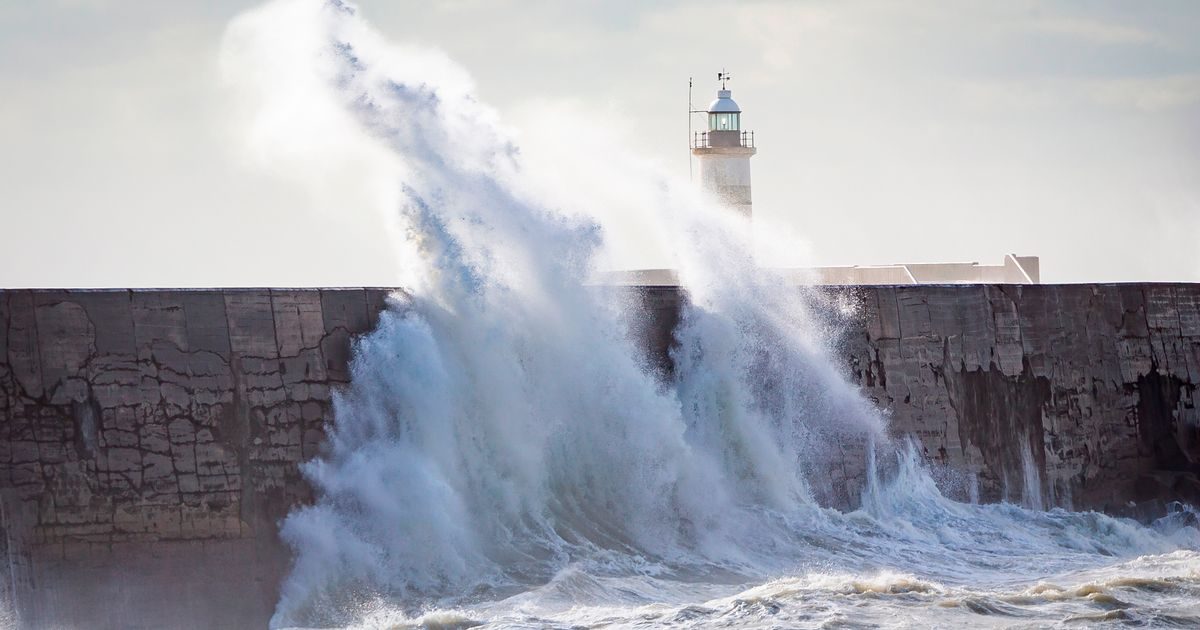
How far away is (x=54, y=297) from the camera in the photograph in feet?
34.0

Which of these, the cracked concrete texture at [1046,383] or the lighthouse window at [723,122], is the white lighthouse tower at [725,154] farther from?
the cracked concrete texture at [1046,383]

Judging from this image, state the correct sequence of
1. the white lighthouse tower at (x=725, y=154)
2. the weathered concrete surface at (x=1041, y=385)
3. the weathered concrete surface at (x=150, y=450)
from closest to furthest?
the weathered concrete surface at (x=150, y=450) → the weathered concrete surface at (x=1041, y=385) → the white lighthouse tower at (x=725, y=154)

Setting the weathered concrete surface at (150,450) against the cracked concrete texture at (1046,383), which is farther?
the cracked concrete texture at (1046,383)

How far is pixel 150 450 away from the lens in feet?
34.4

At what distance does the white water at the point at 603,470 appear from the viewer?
35.1 ft

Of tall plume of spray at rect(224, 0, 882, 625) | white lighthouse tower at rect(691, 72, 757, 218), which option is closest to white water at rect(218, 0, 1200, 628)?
tall plume of spray at rect(224, 0, 882, 625)

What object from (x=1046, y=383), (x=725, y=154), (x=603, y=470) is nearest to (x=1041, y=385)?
(x=1046, y=383)

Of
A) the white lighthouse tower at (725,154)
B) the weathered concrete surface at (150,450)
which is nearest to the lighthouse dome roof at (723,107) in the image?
the white lighthouse tower at (725,154)

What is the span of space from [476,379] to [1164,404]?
7847 millimetres

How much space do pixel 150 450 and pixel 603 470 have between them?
12.0 feet

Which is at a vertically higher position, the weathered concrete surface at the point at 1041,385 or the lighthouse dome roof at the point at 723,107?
the lighthouse dome roof at the point at 723,107

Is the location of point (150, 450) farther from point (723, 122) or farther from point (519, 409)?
point (723, 122)

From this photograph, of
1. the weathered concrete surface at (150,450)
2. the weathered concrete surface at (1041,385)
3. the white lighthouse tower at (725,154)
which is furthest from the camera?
the white lighthouse tower at (725,154)

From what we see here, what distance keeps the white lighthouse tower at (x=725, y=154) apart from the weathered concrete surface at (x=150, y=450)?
12547 mm
